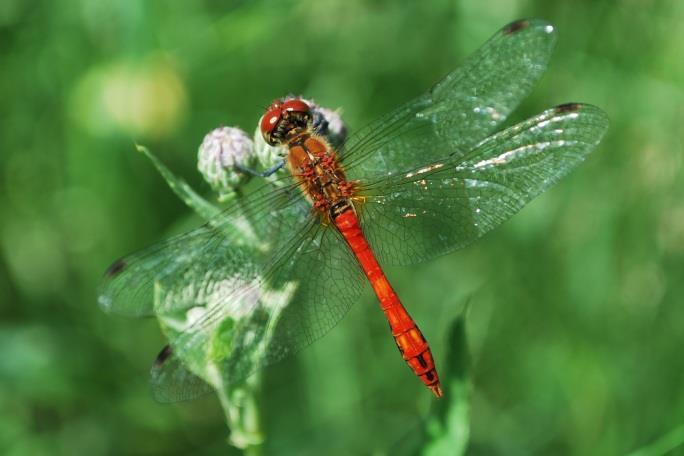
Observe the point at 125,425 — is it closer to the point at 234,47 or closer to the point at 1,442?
the point at 1,442

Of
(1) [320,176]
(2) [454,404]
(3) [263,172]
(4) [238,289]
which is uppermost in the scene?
(3) [263,172]

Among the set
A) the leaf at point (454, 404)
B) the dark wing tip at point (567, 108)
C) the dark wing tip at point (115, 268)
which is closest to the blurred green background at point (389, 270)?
the leaf at point (454, 404)

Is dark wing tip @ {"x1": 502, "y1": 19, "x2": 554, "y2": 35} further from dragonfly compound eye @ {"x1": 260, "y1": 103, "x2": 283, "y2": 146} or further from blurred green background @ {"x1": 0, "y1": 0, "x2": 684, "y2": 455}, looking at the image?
blurred green background @ {"x1": 0, "y1": 0, "x2": 684, "y2": 455}

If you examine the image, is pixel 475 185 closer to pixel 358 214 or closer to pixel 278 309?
pixel 358 214

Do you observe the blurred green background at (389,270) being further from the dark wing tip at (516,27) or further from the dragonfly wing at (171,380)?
the dark wing tip at (516,27)

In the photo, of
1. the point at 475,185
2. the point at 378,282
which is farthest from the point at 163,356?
the point at 475,185
